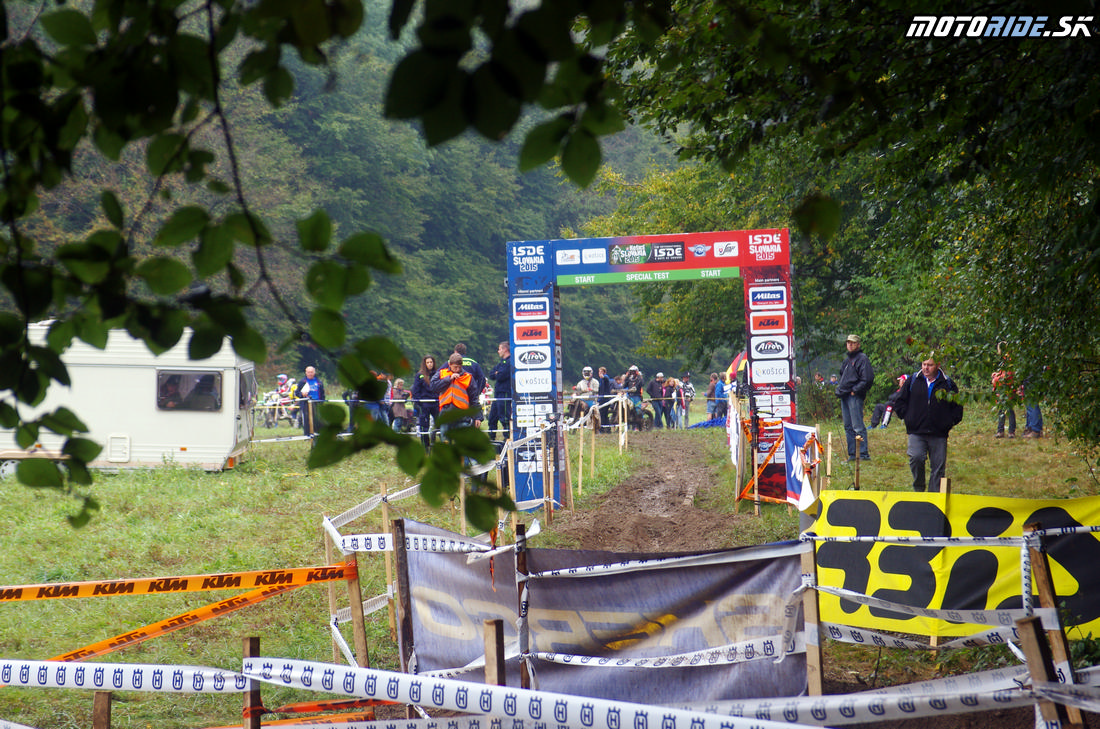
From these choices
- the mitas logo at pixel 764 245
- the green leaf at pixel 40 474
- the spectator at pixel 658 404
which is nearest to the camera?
the green leaf at pixel 40 474

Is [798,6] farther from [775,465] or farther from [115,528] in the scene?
[115,528]

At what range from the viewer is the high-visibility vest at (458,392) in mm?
14595

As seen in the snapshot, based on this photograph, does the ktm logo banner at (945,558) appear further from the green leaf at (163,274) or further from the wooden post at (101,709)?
the green leaf at (163,274)

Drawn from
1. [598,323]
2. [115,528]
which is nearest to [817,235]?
[115,528]

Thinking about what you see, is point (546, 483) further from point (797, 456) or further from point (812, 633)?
point (812, 633)

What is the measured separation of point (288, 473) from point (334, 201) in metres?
30.1

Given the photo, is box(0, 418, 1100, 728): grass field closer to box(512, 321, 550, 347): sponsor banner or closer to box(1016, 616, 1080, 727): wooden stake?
box(512, 321, 550, 347): sponsor banner

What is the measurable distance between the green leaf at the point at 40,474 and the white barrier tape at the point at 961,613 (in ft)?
11.3

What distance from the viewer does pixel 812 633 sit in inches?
172

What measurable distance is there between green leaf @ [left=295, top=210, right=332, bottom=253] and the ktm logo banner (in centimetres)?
513

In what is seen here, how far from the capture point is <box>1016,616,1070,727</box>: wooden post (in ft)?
9.90

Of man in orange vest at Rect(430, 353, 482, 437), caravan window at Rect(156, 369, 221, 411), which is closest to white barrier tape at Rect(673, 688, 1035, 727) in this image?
man in orange vest at Rect(430, 353, 482, 437)

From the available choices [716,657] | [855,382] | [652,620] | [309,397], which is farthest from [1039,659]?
[309,397]

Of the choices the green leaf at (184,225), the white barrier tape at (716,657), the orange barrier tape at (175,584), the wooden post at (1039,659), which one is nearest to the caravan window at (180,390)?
the orange barrier tape at (175,584)
